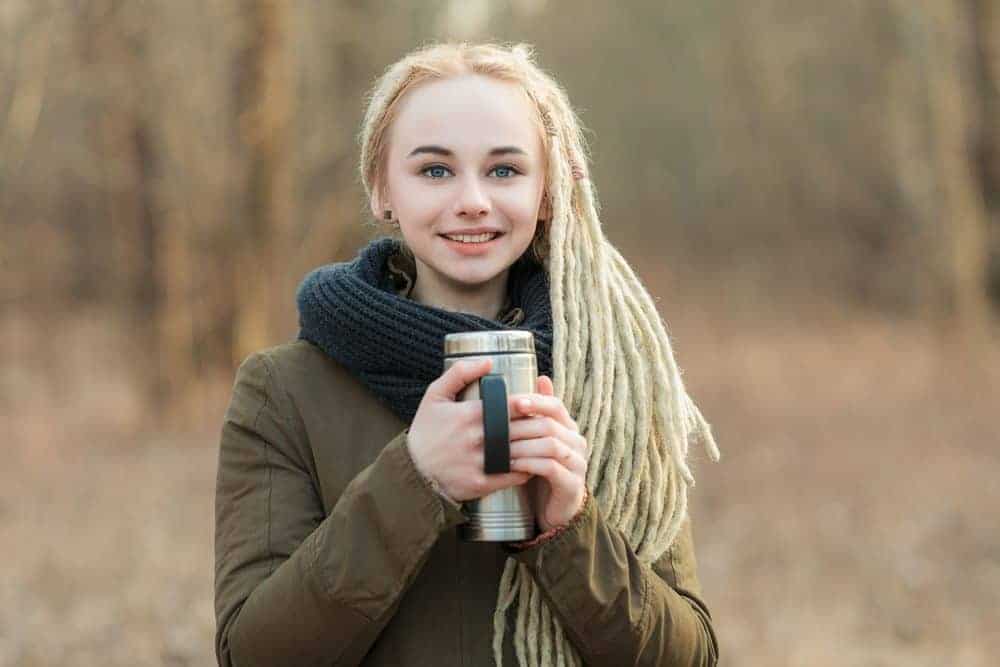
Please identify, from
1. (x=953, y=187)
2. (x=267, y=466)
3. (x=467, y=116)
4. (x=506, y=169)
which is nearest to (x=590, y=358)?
(x=506, y=169)

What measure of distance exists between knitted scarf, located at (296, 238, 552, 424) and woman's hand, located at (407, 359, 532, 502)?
22 cm

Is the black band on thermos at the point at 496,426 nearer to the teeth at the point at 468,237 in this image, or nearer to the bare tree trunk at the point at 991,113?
the teeth at the point at 468,237

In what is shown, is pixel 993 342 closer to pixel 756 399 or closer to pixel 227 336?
pixel 756 399

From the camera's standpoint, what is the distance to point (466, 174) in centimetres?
208

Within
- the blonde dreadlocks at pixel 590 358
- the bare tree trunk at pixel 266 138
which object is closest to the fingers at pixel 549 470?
the blonde dreadlocks at pixel 590 358

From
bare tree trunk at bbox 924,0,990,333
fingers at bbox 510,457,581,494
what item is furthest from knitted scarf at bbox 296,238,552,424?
bare tree trunk at bbox 924,0,990,333

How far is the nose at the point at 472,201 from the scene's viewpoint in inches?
80.8

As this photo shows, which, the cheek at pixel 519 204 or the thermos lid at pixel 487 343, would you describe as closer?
the thermos lid at pixel 487 343

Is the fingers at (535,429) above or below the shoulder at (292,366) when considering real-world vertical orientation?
below

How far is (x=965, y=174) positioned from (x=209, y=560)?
352 inches

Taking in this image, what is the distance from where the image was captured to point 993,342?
1510cm

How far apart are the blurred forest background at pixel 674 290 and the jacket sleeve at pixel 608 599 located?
1.68ft

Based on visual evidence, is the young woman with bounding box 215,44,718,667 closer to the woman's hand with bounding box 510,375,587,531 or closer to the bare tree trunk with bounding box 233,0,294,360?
the woman's hand with bounding box 510,375,587,531

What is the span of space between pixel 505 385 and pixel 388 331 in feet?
1.14
